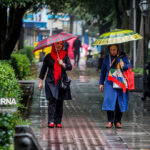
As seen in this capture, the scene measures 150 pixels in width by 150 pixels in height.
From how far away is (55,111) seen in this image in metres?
9.73

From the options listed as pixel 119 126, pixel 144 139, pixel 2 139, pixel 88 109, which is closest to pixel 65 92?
pixel 119 126

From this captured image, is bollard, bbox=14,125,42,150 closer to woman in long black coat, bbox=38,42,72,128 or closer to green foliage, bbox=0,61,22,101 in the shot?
green foliage, bbox=0,61,22,101

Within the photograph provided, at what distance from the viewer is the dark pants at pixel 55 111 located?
953 cm

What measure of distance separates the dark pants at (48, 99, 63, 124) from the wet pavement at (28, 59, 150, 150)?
0.20 meters

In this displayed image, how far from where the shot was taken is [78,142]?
805 centimetres

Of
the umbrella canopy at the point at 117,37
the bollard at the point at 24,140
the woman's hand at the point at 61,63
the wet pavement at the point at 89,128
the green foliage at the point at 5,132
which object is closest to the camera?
the bollard at the point at 24,140

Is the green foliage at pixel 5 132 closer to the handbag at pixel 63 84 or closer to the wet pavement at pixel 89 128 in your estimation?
the wet pavement at pixel 89 128

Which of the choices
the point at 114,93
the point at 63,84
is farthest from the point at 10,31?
the point at 114,93

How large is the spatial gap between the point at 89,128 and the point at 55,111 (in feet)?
2.41

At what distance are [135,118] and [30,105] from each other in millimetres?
3213

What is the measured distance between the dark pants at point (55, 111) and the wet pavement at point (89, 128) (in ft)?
0.66

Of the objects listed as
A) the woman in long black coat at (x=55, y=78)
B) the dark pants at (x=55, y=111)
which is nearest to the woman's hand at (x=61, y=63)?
the woman in long black coat at (x=55, y=78)

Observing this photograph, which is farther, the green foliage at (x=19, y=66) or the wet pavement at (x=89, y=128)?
the green foliage at (x=19, y=66)

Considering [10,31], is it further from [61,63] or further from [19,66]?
[61,63]
